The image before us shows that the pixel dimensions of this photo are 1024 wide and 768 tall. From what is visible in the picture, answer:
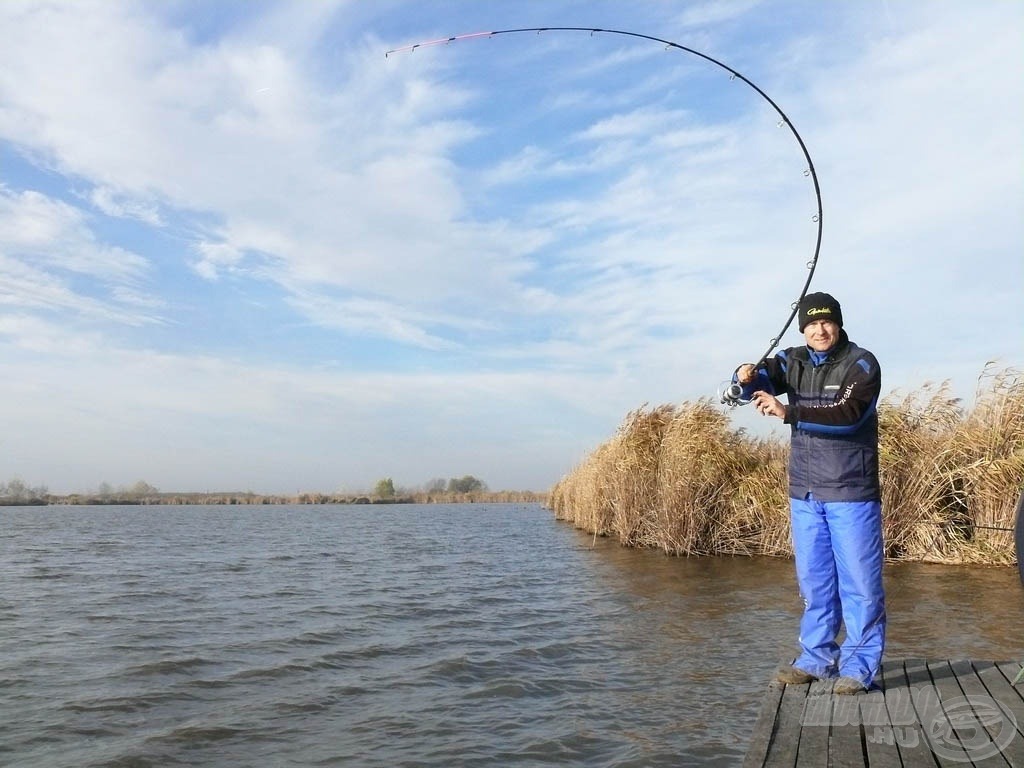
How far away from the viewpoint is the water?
5180 mm

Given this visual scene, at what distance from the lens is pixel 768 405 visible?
16.6ft

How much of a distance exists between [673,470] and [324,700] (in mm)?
10384

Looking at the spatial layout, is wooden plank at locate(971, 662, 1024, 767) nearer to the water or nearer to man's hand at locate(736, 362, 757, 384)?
the water

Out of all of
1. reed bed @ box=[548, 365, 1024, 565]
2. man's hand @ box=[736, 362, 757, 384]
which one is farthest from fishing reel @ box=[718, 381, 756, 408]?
reed bed @ box=[548, 365, 1024, 565]

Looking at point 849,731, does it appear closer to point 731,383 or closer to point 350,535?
point 731,383

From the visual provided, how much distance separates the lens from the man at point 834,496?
471 cm

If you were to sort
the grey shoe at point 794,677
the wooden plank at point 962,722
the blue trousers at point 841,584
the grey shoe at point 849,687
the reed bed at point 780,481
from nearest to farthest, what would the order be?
the wooden plank at point 962,722 → the grey shoe at point 849,687 → the blue trousers at point 841,584 → the grey shoe at point 794,677 → the reed bed at point 780,481

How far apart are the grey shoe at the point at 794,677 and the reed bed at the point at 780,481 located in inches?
327

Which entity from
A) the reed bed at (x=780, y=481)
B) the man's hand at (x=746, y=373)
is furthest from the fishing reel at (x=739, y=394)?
the reed bed at (x=780, y=481)

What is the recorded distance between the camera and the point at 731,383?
5387 mm

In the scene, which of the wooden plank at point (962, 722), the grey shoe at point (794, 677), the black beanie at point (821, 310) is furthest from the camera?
the black beanie at point (821, 310)

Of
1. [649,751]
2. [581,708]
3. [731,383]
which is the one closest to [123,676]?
[581,708]

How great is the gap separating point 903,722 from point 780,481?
11.4 meters

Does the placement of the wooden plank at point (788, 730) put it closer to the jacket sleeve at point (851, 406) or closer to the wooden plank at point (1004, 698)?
the wooden plank at point (1004, 698)
